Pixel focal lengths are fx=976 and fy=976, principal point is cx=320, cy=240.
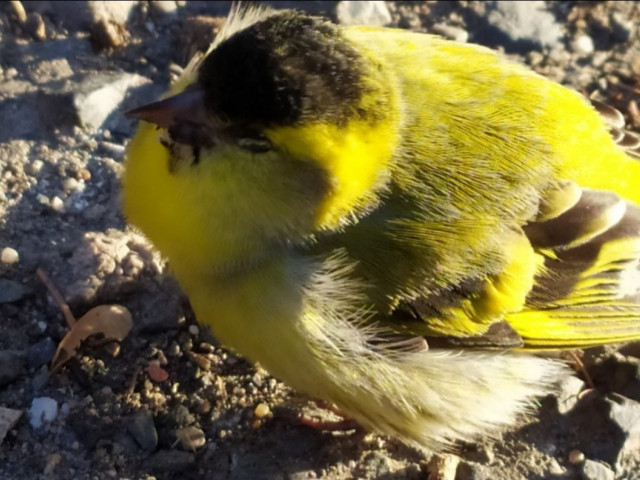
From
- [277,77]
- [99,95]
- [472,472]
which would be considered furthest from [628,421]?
[99,95]

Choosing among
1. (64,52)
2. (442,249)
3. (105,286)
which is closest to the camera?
(442,249)

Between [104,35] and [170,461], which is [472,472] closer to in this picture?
[170,461]

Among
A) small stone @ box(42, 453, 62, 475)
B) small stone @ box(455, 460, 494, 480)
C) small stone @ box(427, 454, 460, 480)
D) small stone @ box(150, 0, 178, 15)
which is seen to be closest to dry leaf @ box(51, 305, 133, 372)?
small stone @ box(42, 453, 62, 475)

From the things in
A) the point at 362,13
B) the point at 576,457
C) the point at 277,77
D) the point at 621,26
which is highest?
the point at 277,77

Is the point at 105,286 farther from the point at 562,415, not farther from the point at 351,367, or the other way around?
the point at 562,415

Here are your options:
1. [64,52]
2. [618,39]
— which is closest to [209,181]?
[64,52]

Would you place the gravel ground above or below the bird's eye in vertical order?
below

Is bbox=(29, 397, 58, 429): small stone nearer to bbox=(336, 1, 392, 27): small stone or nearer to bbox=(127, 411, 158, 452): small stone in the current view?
bbox=(127, 411, 158, 452): small stone
